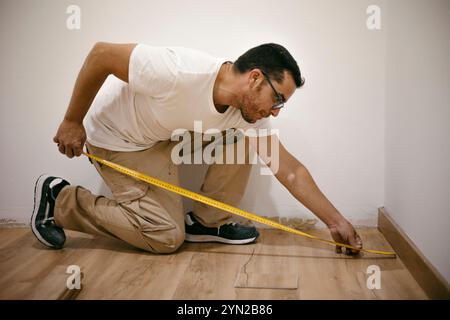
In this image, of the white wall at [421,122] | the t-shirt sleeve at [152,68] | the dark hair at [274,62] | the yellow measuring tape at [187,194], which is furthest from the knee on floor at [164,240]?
the white wall at [421,122]

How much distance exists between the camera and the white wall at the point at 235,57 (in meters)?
2.40

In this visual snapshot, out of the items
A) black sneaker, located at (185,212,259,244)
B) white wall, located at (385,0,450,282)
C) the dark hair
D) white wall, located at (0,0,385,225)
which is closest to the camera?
white wall, located at (385,0,450,282)

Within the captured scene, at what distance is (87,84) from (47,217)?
64cm

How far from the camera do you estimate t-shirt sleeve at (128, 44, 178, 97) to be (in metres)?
1.83

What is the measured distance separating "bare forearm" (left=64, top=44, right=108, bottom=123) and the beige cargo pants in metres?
0.24

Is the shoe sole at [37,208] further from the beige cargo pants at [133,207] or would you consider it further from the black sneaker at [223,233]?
the black sneaker at [223,233]

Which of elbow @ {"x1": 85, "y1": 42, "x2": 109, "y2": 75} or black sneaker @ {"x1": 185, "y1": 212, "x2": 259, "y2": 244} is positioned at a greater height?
elbow @ {"x1": 85, "y1": 42, "x2": 109, "y2": 75}

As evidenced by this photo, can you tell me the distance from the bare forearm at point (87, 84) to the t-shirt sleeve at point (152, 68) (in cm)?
14

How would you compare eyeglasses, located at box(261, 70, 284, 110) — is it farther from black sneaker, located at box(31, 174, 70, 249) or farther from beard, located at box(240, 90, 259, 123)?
black sneaker, located at box(31, 174, 70, 249)

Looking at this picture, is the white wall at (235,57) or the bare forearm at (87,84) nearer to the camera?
the bare forearm at (87,84)

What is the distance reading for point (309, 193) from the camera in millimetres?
2102

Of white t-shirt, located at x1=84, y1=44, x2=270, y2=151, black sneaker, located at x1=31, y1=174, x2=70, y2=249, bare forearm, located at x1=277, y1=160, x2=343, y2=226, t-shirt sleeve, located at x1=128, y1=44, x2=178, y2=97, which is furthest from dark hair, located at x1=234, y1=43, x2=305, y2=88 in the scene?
black sneaker, located at x1=31, y1=174, x2=70, y2=249

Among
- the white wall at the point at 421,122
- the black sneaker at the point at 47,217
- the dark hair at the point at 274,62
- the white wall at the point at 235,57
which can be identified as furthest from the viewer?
the white wall at the point at 235,57
